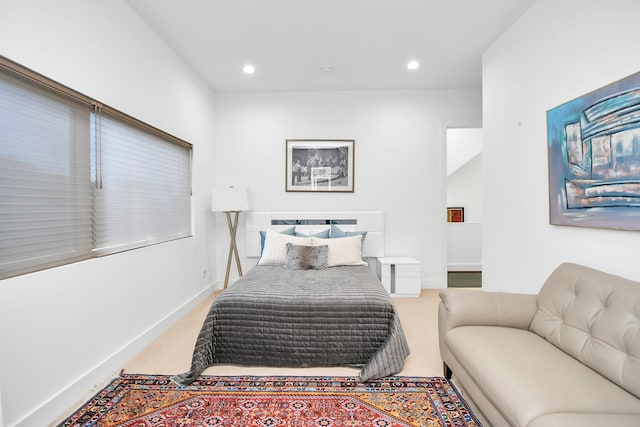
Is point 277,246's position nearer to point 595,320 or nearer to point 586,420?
point 595,320

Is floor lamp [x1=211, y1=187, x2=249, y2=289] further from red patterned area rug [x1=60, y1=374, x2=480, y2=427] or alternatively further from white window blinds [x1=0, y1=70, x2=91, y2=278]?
red patterned area rug [x1=60, y1=374, x2=480, y2=427]

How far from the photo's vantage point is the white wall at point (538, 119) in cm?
181

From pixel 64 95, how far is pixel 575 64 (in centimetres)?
328

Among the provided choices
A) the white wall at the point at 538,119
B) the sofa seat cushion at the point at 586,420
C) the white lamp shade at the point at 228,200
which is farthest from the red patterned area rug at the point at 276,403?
the white lamp shade at the point at 228,200

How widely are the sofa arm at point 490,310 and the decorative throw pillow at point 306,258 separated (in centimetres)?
157

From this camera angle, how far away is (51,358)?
1.80 meters

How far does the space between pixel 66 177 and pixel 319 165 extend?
2.99 m

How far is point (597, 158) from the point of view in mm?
1894

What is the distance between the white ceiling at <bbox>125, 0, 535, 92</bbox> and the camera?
2.54m

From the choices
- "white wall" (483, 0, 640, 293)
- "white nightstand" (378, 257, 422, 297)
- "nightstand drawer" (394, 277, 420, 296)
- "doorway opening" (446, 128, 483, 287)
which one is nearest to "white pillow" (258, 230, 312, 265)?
"white nightstand" (378, 257, 422, 297)

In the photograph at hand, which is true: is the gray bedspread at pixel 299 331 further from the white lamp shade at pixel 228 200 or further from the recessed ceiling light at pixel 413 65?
the recessed ceiling light at pixel 413 65

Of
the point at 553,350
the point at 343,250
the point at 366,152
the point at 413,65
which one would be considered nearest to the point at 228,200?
the point at 343,250

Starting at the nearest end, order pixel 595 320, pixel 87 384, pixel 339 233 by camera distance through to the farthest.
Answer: pixel 595 320 < pixel 87 384 < pixel 339 233

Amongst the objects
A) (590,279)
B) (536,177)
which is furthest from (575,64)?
(590,279)
